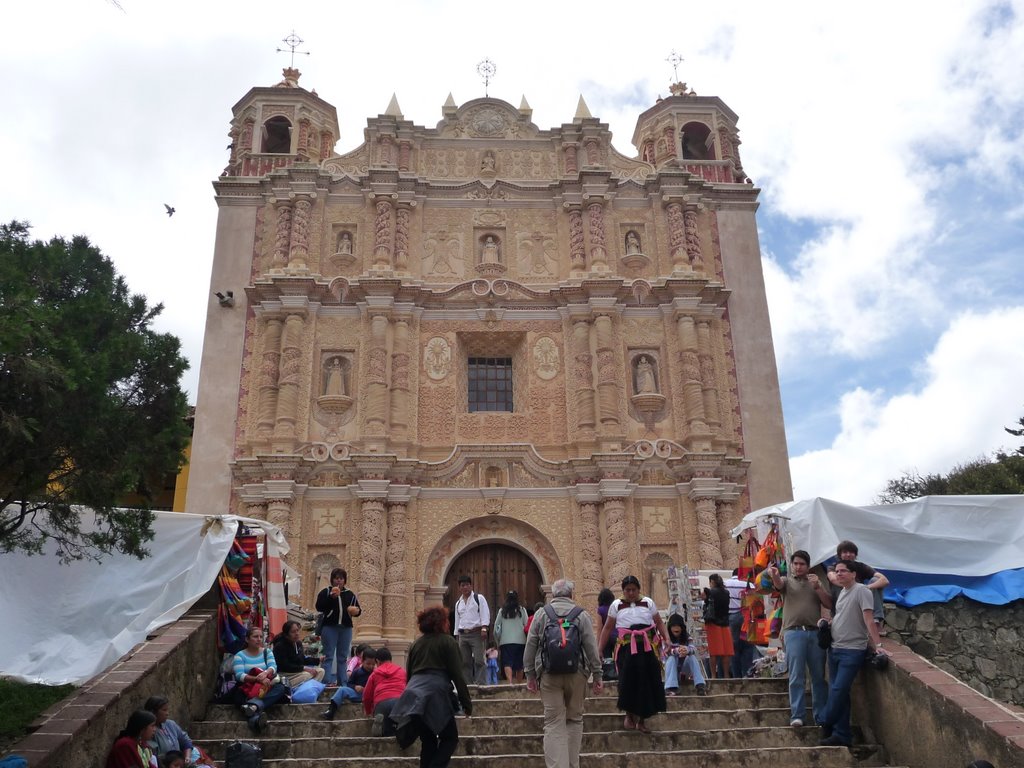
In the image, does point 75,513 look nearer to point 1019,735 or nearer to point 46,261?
point 46,261

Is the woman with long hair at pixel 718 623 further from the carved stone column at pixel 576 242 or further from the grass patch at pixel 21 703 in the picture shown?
the carved stone column at pixel 576 242

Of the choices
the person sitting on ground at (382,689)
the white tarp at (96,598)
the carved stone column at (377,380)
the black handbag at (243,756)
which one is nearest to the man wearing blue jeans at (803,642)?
the person sitting on ground at (382,689)

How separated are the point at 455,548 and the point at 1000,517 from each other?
31.6 ft

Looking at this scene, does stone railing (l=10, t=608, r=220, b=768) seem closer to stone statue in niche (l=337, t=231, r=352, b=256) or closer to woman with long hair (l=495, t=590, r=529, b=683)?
woman with long hair (l=495, t=590, r=529, b=683)

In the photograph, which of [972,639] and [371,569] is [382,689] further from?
[371,569]

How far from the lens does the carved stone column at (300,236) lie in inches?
715

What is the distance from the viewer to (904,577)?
8.95m

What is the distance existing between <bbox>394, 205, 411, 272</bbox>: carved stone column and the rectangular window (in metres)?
2.50

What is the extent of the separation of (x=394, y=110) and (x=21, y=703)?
1615 centimetres

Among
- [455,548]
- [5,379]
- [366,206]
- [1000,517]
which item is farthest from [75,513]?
[366,206]

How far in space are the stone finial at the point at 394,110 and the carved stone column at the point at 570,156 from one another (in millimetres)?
3803

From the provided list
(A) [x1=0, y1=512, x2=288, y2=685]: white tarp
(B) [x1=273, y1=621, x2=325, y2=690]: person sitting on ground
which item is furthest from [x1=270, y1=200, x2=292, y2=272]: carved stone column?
(B) [x1=273, y1=621, x2=325, y2=690]: person sitting on ground

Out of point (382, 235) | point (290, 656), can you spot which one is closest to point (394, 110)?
point (382, 235)

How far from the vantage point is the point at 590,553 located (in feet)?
52.3
